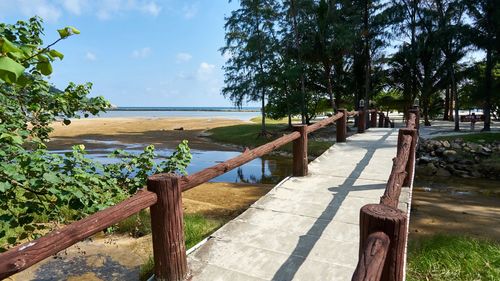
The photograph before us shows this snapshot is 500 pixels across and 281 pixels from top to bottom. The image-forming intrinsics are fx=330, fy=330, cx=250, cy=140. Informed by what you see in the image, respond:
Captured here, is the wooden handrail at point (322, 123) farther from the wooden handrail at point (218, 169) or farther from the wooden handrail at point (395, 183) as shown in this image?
the wooden handrail at point (395, 183)

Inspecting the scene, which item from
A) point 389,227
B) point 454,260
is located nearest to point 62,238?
point 389,227

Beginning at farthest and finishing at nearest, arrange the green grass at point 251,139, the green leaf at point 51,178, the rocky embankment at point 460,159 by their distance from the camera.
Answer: the green grass at point 251,139 → the rocky embankment at point 460,159 → the green leaf at point 51,178

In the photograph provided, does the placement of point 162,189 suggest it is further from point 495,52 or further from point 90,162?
point 495,52

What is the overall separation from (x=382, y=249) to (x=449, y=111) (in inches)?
1520

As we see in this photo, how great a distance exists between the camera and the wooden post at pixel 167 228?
2711mm

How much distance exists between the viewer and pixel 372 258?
1531 mm

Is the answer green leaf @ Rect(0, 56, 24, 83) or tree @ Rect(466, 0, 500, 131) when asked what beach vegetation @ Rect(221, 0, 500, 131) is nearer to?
tree @ Rect(466, 0, 500, 131)

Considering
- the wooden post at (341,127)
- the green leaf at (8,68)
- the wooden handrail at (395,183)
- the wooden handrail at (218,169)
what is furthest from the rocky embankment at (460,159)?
the green leaf at (8,68)

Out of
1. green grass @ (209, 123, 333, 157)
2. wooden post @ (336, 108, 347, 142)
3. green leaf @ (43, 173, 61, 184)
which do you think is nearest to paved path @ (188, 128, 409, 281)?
green leaf @ (43, 173, 61, 184)

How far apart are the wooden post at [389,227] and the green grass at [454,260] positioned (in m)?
2.99

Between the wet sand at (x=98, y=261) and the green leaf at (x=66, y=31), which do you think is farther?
the wet sand at (x=98, y=261)

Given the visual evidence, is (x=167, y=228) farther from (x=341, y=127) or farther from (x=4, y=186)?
(x=341, y=127)

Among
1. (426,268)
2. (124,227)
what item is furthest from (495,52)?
(124,227)

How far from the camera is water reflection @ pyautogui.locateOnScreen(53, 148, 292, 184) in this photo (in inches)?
583
